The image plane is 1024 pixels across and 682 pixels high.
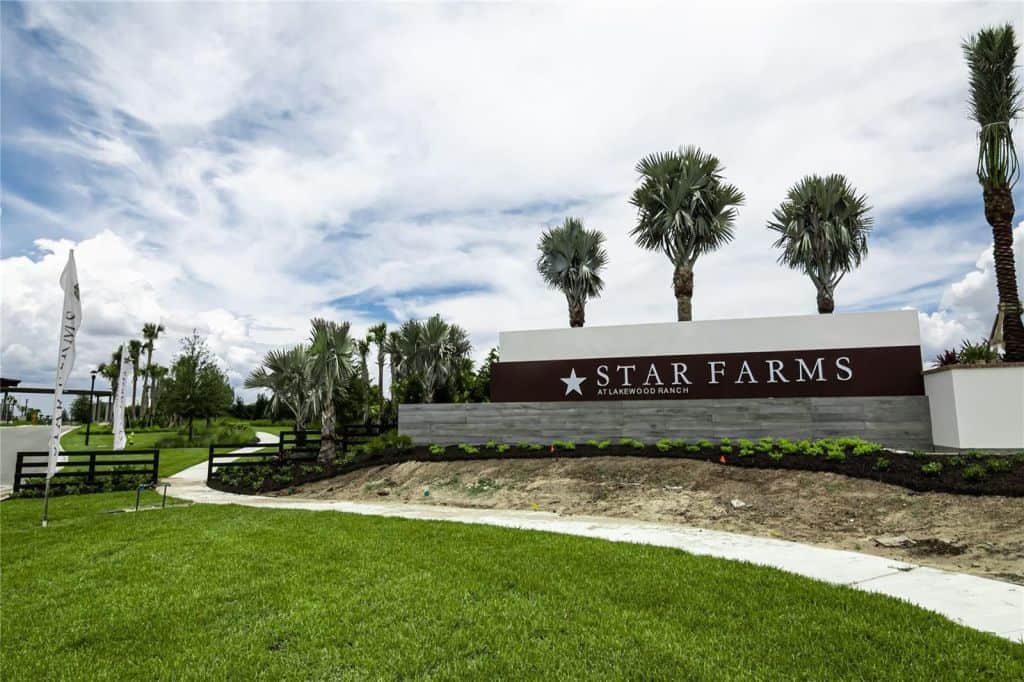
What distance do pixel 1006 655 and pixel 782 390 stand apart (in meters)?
12.3

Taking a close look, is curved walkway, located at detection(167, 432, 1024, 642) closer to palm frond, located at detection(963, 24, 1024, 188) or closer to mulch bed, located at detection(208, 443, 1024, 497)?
mulch bed, located at detection(208, 443, 1024, 497)

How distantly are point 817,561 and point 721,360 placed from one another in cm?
1012

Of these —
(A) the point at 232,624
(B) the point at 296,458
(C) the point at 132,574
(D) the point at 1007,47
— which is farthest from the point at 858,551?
(B) the point at 296,458

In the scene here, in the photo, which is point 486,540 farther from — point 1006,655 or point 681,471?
point 681,471

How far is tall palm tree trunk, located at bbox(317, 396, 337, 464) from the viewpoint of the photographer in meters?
16.6

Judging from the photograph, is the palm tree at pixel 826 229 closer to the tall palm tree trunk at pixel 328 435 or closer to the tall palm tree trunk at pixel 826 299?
the tall palm tree trunk at pixel 826 299

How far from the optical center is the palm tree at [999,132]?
41.9 ft

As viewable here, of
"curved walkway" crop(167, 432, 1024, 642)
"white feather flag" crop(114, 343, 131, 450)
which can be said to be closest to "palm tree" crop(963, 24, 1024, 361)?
"curved walkway" crop(167, 432, 1024, 642)

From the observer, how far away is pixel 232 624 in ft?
14.4

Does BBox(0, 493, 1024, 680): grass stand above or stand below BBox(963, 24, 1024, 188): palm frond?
below

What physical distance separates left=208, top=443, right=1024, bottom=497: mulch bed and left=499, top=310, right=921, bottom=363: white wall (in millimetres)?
3511

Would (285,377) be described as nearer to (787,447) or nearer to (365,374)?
(365,374)

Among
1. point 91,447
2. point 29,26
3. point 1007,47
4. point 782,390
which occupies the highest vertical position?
point 1007,47

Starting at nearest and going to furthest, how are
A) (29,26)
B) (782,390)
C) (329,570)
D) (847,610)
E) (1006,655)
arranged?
(1006,655) → (847,610) → (329,570) → (29,26) → (782,390)
